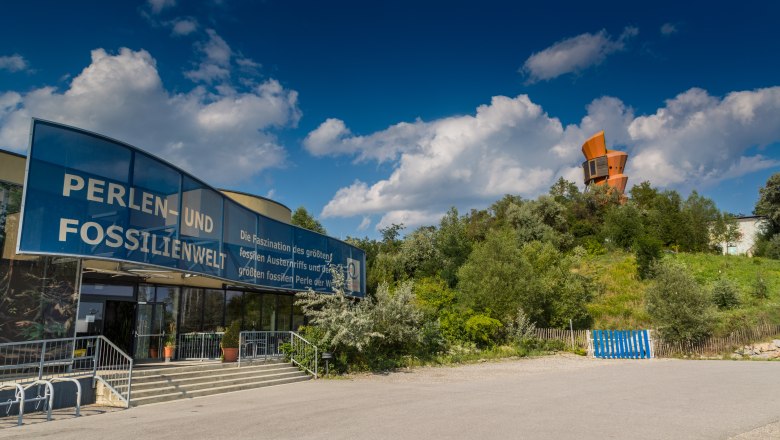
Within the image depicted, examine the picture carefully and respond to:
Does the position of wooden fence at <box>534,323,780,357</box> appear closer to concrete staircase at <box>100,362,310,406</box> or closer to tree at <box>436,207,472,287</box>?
concrete staircase at <box>100,362,310,406</box>

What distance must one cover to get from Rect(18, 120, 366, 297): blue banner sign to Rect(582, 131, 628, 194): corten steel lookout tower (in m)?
55.5

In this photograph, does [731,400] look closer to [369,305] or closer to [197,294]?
[369,305]

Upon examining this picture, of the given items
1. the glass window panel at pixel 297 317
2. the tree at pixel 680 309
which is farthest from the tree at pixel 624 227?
the glass window panel at pixel 297 317

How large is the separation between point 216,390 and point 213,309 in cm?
720

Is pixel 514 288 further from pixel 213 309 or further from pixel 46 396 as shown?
pixel 46 396

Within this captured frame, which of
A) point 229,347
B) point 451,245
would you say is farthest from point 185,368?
point 451,245

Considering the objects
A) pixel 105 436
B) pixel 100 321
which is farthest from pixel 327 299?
pixel 105 436

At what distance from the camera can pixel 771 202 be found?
54438 mm

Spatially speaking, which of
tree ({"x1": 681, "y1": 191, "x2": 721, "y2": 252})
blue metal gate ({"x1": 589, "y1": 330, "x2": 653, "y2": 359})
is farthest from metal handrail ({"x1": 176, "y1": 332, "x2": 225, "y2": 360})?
tree ({"x1": 681, "y1": 191, "x2": 721, "y2": 252})

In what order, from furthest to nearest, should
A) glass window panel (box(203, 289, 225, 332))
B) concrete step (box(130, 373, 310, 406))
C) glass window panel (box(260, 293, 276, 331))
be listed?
glass window panel (box(260, 293, 276, 331)), glass window panel (box(203, 289, 225, 332)), concrete step (box(130, 373, 310, 406))

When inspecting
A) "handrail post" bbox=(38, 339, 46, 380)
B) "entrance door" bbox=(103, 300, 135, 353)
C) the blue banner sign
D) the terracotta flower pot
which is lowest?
the terracotta flower pot

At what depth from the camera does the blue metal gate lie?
80.0 ft

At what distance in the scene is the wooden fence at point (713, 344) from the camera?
78.2ft

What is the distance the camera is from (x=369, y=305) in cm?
1898
